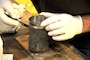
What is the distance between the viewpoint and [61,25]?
2.86ft

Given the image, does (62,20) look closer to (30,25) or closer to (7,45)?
(30,25)

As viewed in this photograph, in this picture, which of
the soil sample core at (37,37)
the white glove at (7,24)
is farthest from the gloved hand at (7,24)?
the soil sample core at (37,37)

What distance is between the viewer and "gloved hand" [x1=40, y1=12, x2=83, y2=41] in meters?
0.86

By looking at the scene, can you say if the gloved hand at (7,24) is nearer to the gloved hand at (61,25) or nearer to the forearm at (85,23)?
the gloved hand at (61,25)

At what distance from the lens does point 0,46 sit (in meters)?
0.80

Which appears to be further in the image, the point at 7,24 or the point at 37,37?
the point at 7,24

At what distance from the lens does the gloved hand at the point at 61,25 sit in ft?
2.83

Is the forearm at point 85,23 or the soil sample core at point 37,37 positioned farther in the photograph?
the forearm at point 85,23

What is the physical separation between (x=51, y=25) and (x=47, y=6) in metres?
0.14

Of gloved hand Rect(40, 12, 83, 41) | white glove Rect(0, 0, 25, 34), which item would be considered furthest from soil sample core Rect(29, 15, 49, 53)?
white glove Rect(0, 0, 25, 34)

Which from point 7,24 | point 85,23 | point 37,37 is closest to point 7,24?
point 7,24

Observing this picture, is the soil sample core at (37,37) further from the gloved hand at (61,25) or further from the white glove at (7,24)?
the white glove at (7,24)

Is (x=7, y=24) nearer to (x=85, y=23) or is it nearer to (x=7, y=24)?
(x=7, y=24)

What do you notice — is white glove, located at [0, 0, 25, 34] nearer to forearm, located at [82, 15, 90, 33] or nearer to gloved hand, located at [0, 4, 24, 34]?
gloved hand, located at [0, 4, 24, 34]
